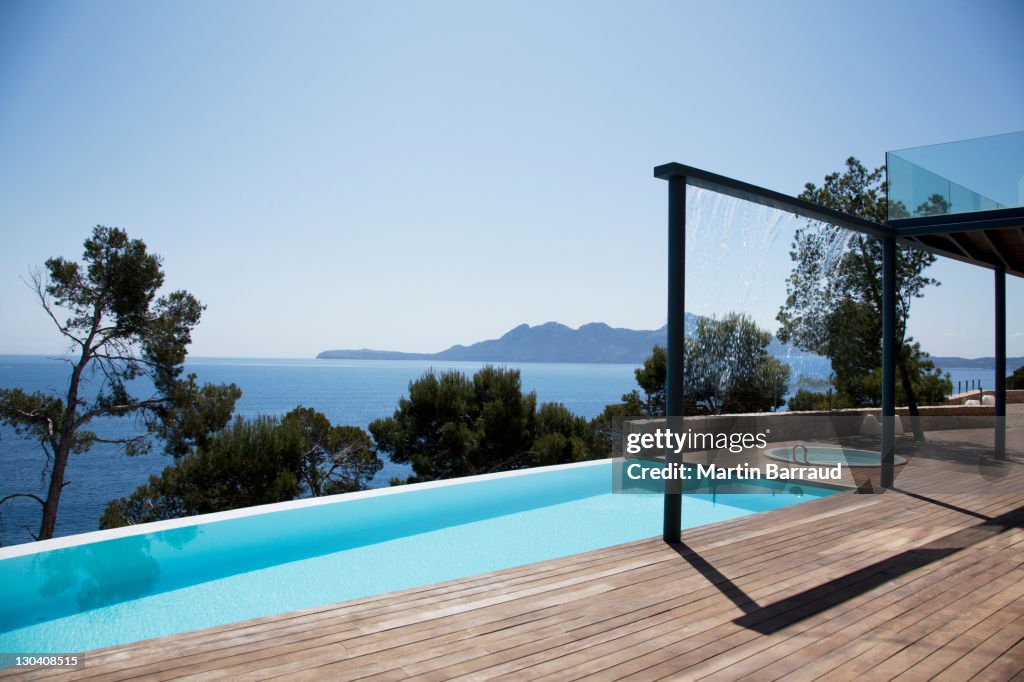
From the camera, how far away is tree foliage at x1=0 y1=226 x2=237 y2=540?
1077cm

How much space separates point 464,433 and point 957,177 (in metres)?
8.85

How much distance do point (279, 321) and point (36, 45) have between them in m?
38.2

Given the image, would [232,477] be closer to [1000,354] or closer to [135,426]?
[135,426]

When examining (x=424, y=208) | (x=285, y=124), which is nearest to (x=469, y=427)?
(x=285, y=124)

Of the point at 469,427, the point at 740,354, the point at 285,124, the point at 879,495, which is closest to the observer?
the point at 879,495

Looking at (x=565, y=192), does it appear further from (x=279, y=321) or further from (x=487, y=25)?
(x=279, y=321)

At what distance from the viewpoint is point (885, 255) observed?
19.1 feet

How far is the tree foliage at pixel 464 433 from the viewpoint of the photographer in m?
12.5

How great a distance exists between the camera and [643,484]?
7.63 meters

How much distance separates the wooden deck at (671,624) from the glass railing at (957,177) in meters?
3.31

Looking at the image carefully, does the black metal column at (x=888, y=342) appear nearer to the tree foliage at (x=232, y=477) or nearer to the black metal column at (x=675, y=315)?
the black metal column at (x=675, y=315)

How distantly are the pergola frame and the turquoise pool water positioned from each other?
147cm

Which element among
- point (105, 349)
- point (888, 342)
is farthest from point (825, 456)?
point (105, 349)

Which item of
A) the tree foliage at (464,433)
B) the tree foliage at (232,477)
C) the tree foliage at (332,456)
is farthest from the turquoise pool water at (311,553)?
the tree foliage at (332,456)
